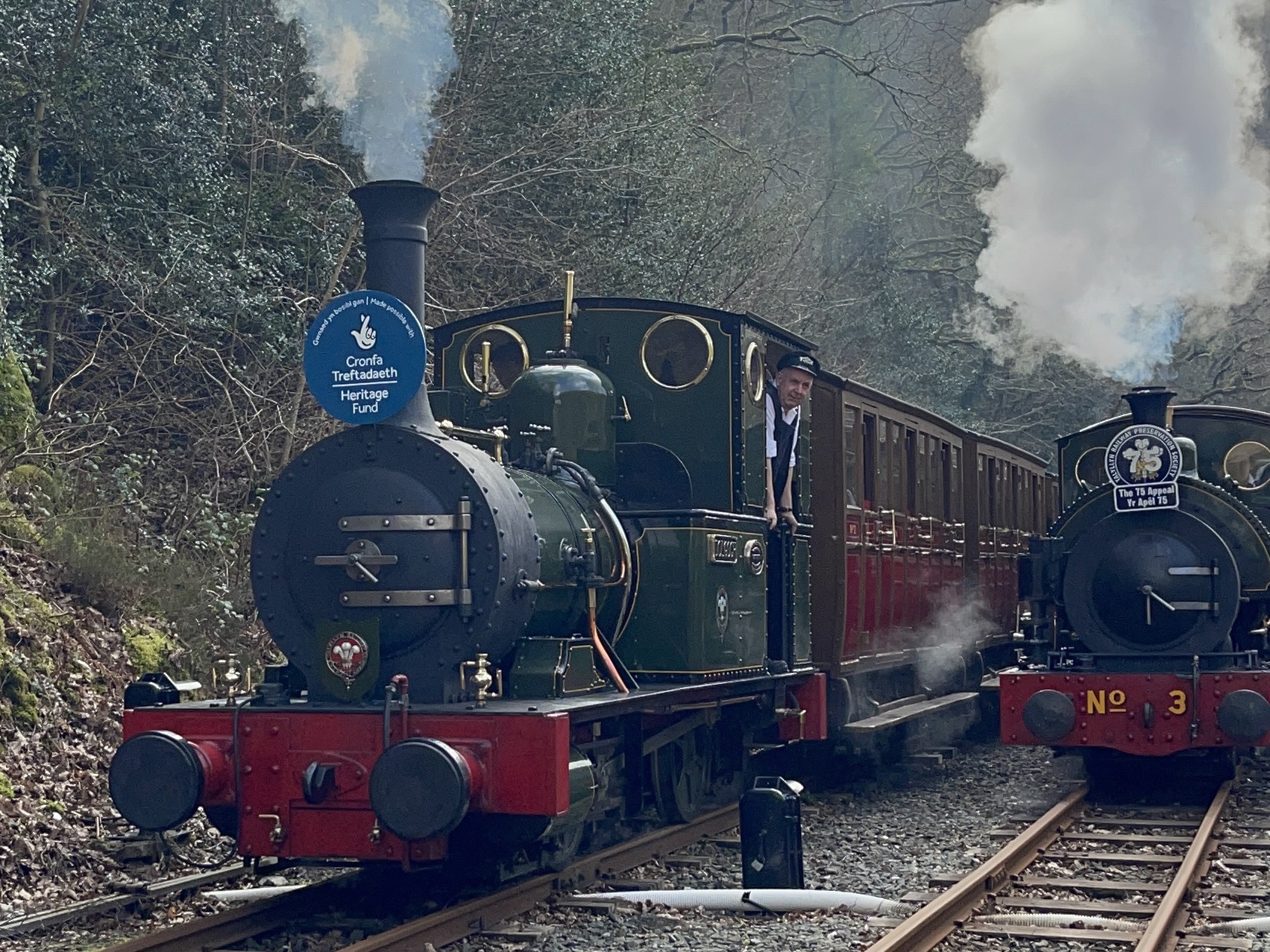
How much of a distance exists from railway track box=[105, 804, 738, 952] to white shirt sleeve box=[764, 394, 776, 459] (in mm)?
2362

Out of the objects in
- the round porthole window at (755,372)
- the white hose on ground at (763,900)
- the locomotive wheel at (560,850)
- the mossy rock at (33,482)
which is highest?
the round porthole window at (755,372)

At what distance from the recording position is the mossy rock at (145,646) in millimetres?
9852

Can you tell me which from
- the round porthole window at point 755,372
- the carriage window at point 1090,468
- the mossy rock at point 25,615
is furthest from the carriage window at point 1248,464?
the mossy rock at point 25,615

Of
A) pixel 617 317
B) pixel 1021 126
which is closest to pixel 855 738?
pixel 617 317

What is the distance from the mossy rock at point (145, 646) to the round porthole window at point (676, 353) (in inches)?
153

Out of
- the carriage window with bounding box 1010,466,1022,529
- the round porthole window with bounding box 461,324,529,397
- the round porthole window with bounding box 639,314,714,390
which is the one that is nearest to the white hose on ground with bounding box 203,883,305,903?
the round porthole window with bounding box 461,324,529,397

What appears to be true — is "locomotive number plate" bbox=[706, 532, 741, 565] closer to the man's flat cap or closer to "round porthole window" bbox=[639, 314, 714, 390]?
"round porthole window" bbox=[639, 314, 714, 390]

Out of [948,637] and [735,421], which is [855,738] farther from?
[735,421]

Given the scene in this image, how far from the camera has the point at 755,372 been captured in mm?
8359

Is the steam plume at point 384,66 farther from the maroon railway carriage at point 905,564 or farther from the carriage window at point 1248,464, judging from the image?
the carriage window at point 1248,464

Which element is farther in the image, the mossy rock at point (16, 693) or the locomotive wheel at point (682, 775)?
the locomotive wheel at point (682, 775)

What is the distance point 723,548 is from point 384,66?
9.58 feet

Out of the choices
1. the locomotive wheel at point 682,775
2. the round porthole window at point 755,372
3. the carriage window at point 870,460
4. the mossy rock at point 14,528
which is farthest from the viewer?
the carriage window at point 870,460

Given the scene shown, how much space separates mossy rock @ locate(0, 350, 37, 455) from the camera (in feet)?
34.4
